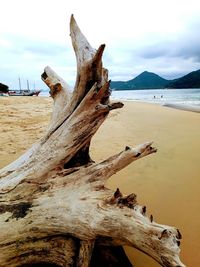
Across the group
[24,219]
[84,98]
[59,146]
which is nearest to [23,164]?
[59,146]

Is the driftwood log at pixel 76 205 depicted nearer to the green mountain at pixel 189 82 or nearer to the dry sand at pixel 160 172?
the dry sand at pixel 160 172

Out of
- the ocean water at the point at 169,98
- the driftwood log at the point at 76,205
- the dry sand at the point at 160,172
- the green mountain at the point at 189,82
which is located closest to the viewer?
the driftwood log at the point at 76,205

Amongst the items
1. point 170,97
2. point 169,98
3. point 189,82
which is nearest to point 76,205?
point 169,98

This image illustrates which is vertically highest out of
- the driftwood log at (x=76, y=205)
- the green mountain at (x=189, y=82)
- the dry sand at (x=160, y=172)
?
the driftwood log at (x=76, y=205)

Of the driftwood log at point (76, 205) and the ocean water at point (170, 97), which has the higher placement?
the driftwood log at point (76, 205)

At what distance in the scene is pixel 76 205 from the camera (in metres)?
2.14

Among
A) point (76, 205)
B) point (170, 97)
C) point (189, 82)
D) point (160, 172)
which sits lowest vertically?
point (189, 82)

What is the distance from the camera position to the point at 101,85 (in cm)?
269

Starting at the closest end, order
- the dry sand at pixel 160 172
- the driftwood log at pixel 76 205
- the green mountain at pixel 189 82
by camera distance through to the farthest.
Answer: the driftwood log at pixel 76 205 → the dry sand at pixel 160 172 → the green mountain at pixel 189 82

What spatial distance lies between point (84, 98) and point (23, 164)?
82 centimetres

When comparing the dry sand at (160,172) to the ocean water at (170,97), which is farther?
the ocean water at (170,97)

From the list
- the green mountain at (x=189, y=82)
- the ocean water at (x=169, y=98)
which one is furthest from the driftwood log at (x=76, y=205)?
the green mountain at (x=189, y=82)

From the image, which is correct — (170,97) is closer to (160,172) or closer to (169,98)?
(169,98)

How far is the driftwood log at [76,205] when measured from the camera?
1952 millimetres
